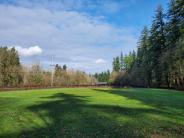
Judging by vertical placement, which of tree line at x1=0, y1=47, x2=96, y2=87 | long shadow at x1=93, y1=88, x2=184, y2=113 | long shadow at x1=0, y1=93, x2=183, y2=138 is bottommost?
long shadow at x1=0, y1=93, x2=183, y2=138

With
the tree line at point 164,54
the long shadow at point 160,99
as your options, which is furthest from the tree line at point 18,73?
the long shadow at point 160,99

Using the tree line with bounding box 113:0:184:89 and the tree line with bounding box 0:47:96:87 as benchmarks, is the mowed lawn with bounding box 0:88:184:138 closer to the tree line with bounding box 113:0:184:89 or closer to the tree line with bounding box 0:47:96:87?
the tree line with bounding box 113:0:184:89

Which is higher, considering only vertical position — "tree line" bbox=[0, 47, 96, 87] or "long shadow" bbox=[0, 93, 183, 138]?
"tree line" bbox=[0, 47, 96, 87]

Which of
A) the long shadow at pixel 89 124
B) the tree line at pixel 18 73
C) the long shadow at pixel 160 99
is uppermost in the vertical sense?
the tree line at pixel 18 73

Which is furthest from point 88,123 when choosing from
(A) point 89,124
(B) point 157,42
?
(B) point 157,42

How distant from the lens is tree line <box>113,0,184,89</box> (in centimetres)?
4850

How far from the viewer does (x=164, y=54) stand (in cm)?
5178

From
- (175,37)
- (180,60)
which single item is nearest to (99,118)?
(180,60)

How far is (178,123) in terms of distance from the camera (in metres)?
11.7

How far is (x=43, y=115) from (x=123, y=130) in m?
4.57

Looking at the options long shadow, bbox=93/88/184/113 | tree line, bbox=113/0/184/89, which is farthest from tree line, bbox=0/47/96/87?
long shadow, bbox=93/88/184/113

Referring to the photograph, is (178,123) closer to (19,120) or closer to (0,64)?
(19,120)

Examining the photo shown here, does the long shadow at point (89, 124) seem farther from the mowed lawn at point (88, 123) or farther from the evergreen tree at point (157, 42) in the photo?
the evergreen tree at point (157, 42)

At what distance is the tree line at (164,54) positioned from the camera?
48.5 metres
